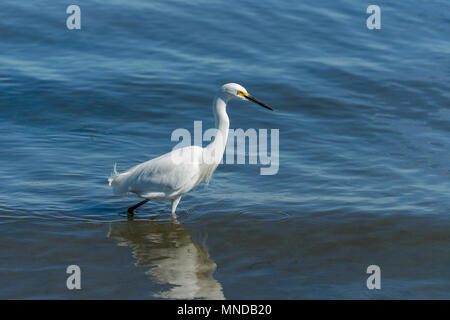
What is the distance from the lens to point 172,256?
7.33 m

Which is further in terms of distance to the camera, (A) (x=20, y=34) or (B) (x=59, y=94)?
(A) (x=20, y=34)

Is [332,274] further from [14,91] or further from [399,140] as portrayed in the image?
[14,91]

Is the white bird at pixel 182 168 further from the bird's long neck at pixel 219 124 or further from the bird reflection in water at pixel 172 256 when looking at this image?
the bird reflection in water at pixel 172 256

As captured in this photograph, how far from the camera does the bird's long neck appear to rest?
803 centimetres

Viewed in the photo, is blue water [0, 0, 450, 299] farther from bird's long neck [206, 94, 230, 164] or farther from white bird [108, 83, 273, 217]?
bird's long neck [206, 94, 230, 164]

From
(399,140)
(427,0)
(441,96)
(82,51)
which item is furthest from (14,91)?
(427,0)

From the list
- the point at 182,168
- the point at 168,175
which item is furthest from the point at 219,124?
the point at 168,175

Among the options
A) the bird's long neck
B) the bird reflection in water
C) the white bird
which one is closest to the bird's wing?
the white bird

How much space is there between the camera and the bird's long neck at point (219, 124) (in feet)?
26.3

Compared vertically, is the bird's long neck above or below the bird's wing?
above

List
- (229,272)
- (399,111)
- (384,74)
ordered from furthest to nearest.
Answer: (384,74) < (399,111) < (229,272)
